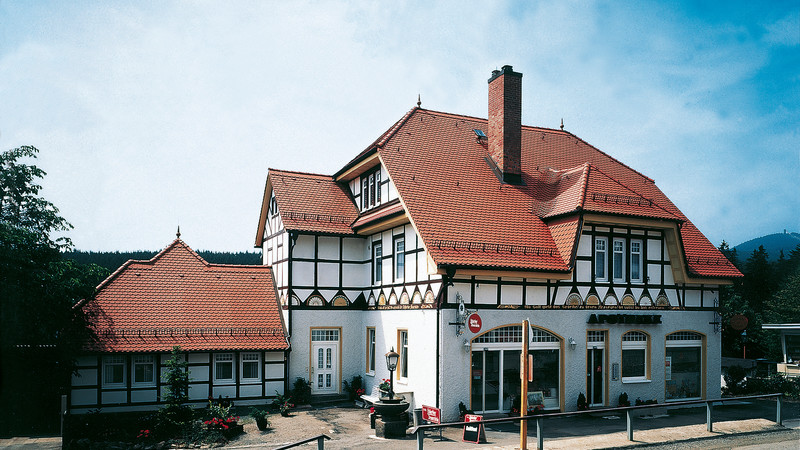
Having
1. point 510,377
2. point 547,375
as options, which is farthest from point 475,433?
point 547,375

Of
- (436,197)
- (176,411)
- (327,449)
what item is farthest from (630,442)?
(176,411)

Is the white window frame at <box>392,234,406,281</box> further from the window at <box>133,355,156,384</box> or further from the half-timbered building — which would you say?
the window at <box>133,355,156,384</box>

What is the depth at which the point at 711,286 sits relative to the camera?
66.7 feet

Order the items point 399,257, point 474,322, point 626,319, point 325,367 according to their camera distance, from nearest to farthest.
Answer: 1. point 474,322
2. point 626,319
3. point 399,257
4. point 325,367

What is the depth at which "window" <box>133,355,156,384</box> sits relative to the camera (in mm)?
19141

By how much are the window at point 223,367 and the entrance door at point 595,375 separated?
36.5 ft

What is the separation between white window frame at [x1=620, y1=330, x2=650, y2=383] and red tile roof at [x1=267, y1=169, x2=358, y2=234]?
974 cm

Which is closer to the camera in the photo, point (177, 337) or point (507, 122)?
point (177, 337)

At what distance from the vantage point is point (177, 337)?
19.6 m

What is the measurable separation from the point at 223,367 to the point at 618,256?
12.9 meters

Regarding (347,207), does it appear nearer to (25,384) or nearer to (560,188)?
(560,188)

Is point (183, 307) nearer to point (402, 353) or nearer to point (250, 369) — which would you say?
point (250, 369)

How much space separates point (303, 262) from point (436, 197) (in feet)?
19.2

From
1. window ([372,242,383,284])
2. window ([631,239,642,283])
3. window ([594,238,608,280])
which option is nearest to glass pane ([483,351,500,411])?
window ([594,238,608,280])
